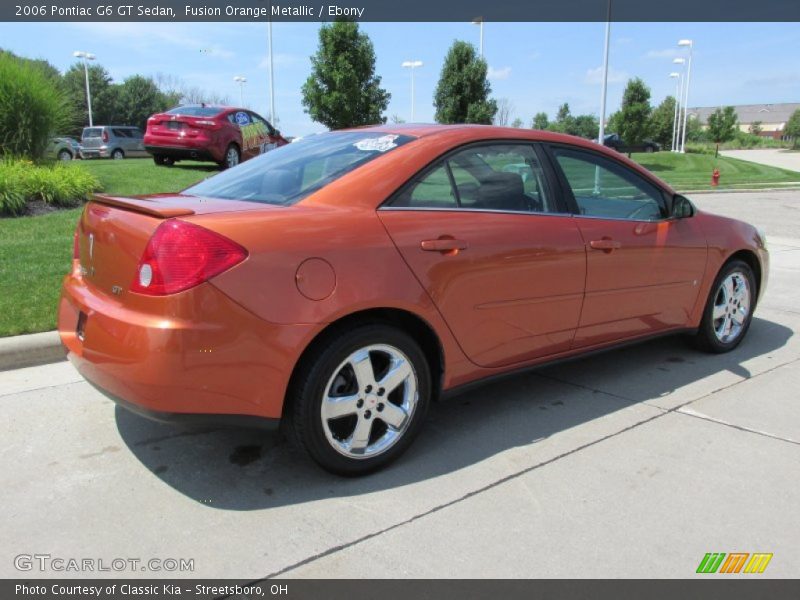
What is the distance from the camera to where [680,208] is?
450 cm

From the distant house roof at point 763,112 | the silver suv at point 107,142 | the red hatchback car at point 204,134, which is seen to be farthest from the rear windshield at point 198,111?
the distant house roof at point 763,112

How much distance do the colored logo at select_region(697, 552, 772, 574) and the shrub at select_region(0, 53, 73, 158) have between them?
1148cm

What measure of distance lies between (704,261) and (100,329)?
385 cm

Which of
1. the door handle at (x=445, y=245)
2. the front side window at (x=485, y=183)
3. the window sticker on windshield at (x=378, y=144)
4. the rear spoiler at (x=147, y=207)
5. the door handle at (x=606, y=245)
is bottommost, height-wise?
the door handle at (x=606, y=245)

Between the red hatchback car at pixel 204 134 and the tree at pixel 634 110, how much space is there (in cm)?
2576

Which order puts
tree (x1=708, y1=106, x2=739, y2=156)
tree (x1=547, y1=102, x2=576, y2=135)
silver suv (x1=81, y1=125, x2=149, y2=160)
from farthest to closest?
tree (x1=547, y1=102, x2=576, y2=135) → tree (x1=708, y1=106, x2=739, y2=156) → silver suv (x1=81, y1=125, x2=149, y2=160)

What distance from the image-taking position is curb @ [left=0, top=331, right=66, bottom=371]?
4.45 meters

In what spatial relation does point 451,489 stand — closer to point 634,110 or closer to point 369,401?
point 369,401

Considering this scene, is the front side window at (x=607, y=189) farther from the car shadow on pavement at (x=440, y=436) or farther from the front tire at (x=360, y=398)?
the front tire at (x=360, y=398)

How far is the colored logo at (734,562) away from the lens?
2.49m

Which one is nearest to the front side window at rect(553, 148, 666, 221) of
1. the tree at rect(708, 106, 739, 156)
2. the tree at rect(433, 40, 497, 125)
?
the tree at rect(433, 40, 497, 125)

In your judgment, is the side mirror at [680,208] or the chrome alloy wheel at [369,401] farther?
the side mirror at [680,208]

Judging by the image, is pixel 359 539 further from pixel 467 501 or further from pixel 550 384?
pixel 550 384

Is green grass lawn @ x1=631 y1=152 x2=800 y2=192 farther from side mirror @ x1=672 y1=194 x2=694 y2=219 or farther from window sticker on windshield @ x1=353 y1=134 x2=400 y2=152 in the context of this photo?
window sticker on windshield @ x1=353 y1=134 x2=400 y2=152
